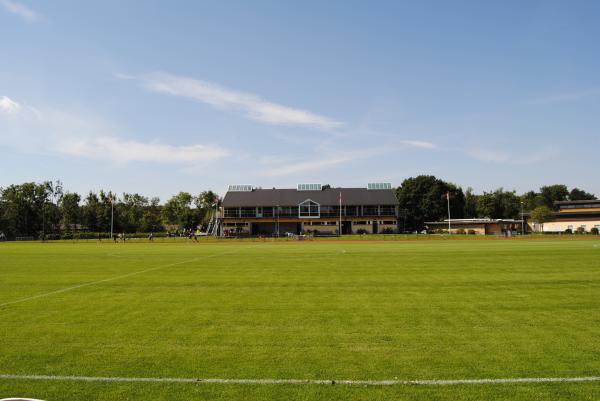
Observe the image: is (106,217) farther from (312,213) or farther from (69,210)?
(312,213)

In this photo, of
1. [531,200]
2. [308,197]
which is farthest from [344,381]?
[531,200]

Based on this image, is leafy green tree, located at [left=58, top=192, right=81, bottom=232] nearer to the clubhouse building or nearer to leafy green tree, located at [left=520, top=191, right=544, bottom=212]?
the clubhouse building

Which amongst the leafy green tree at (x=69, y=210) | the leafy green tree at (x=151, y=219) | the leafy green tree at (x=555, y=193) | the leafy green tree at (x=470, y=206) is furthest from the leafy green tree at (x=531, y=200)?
the leafy green tree at (x=69, y=210)

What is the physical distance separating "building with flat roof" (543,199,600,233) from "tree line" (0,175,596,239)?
3383mm

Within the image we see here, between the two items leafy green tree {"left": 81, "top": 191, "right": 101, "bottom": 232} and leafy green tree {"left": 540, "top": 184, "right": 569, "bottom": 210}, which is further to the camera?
leafy green tree {"left": 540, "top": 184, "right": 569, "bottom": 210}

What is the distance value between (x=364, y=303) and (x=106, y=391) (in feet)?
25.8

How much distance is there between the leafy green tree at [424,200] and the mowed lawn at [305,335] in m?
94.5

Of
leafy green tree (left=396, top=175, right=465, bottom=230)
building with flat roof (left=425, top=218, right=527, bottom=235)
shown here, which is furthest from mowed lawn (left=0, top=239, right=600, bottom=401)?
leafy green tree (left=396, top=175, right=465, bottom=230)

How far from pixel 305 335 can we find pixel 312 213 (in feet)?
318

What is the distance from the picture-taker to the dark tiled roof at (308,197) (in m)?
106

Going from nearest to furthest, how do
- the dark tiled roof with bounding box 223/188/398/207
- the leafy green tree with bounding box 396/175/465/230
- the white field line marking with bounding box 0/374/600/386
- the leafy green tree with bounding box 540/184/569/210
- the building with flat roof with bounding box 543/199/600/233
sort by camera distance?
the white field line marking with bounding box 0/374/600/386 → the building with flat roof with bounding box 543/199/600/233 → the dark tiled roof with bounding box 223/188/398/207 → the leafy green tree with bounding box 396/175/465/230 → the leafy green tree with bounding box 540/184/569/210

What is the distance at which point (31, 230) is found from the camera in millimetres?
116812

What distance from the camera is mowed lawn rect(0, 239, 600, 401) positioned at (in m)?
6.19

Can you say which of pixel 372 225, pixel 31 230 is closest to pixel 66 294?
pixel 372 225
